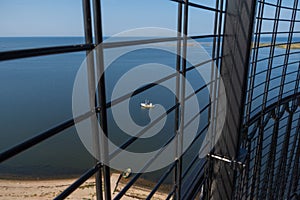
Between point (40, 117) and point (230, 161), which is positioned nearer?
point (230, 161)

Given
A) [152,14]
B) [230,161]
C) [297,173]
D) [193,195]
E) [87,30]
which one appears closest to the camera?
[87,30]

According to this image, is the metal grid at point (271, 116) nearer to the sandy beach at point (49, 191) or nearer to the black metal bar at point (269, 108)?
the black metal bar at point (269, 108)

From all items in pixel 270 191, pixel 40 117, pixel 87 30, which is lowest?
pixel 40 117

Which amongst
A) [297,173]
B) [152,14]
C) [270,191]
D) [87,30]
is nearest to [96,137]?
[87,30]

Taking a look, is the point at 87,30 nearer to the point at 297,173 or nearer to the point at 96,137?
the point at 96,137

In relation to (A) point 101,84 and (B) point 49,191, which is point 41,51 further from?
(B) point 49,191

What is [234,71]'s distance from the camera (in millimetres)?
1194

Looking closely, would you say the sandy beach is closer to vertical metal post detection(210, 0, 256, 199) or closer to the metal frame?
→ the metal frame

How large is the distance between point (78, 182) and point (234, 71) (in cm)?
99

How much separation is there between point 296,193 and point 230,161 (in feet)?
6.45

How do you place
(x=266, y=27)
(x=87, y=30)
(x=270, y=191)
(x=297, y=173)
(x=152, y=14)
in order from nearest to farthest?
(x=87, y=30) < (x=152, y=14) < (x=266, y=27) < (x=270, y=191) < (x=297, y=173)

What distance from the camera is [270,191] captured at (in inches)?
91.6

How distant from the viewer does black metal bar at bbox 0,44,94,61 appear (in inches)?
10.5

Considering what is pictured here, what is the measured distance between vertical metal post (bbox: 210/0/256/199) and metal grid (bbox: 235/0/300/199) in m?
0.10
